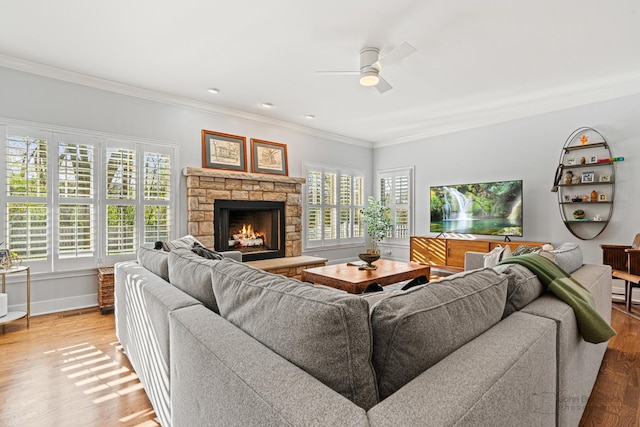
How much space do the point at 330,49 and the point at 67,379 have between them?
332 centimetres

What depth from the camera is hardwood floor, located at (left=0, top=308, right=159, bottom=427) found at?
1.73m

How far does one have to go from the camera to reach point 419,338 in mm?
859

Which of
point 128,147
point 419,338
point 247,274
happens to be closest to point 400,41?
point 247,274

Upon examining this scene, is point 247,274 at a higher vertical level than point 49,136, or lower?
lower

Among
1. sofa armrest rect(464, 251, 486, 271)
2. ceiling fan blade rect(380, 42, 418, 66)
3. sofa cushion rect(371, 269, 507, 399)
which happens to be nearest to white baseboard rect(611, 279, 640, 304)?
sofa armrest rect(464, 251, 486, 271)

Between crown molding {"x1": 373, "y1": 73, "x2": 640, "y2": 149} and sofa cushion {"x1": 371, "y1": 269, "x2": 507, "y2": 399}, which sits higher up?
crown molding {"x1": 373, "y1": 73, "x2": 640, "y2": 149}

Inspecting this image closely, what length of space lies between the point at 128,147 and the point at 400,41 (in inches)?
131

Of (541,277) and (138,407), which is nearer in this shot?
(541,277)

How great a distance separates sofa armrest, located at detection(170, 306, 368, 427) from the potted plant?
17.6 feet

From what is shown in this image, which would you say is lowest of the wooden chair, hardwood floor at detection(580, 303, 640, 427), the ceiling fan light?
hardwood floor at detection(580, 303, 640, 427)

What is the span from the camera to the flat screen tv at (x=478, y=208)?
4648mm

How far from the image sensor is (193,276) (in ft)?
5.21

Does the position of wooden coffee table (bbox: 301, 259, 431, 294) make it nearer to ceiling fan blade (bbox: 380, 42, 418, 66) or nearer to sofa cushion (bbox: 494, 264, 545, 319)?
sofa cushion (bbox: 494, 264, 545, 319)

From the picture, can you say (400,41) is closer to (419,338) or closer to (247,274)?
(247,274)
